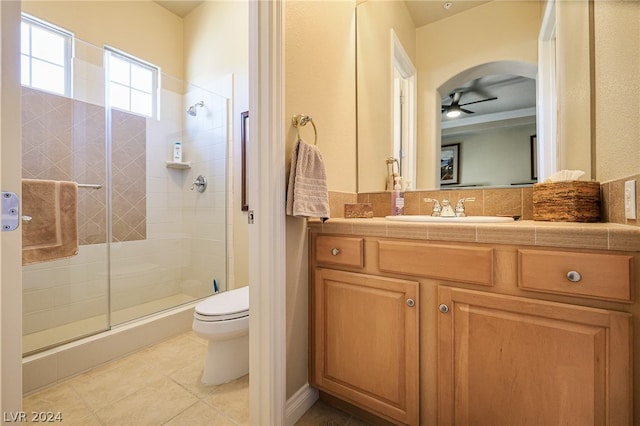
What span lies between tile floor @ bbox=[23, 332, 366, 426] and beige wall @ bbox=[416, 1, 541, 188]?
154cm

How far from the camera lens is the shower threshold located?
166 centimetres

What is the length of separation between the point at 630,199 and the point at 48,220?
248 cm

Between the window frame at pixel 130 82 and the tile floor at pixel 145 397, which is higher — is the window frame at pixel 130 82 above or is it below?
above

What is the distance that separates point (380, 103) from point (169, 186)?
6.87 feet

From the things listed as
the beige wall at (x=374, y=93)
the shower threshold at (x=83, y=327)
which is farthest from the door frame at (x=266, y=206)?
the shower threshold at (x=83, y=327)

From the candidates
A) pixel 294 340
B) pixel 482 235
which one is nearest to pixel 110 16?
pixel 294 340

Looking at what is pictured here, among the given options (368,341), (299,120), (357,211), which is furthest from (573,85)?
(368,341)

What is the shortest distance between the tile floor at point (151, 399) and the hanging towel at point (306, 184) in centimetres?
100

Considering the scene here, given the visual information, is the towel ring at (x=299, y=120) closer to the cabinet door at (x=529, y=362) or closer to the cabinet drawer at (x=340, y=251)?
the cabinet drawer at (x=340, y=251)

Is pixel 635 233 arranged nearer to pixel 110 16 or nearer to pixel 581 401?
pixel 581 401

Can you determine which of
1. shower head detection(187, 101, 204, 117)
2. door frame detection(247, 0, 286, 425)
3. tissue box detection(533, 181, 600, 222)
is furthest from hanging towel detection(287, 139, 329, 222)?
shower head detection(187, 101, 204, 117)

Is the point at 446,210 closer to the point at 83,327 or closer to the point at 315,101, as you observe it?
the point at 315,101

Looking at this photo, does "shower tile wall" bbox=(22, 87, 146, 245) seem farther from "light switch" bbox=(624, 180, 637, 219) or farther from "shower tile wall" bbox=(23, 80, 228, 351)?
"light switch" bbox=(624, 180, 637, 219)

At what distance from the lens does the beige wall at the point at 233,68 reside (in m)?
2.42
